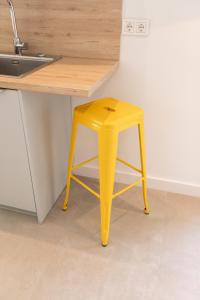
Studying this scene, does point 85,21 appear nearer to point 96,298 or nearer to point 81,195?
point 81,195

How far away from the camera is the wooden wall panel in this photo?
1.59 meters

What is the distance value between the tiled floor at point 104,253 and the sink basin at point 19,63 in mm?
931

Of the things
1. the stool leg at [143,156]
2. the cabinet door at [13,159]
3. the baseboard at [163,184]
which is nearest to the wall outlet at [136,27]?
the stool leg at [143,156]

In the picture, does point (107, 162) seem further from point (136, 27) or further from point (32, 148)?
point (136, 27)

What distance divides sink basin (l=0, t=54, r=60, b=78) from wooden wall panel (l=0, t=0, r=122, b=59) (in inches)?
4.7

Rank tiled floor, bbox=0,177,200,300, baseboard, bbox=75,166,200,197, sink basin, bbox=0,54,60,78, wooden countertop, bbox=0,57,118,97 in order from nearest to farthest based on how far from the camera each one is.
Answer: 1. wooden countertop, bbox=0,57,118,97
2. tiled floor, bbox=0,177,200,300
3. sink basin, bbox=0,54,60,78
4. baseboard, bbox=75,166,200,197

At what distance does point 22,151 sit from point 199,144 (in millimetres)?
1126

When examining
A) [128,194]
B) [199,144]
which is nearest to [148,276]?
[128,194]

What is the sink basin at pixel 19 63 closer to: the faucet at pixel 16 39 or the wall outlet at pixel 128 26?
the faucet at pixel 16 39

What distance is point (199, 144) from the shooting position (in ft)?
5.92

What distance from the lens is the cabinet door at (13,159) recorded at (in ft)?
4.52

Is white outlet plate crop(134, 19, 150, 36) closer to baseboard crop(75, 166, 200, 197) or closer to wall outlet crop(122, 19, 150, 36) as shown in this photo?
wall outlet crop(122, 19, 150, 36)

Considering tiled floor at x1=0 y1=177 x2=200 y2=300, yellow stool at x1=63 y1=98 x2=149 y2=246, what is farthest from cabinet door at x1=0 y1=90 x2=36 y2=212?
yellow stool at x1=63 y1=98 x2=149 y2=246

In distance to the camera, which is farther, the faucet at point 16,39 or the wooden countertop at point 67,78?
the faucet at point 16,39
